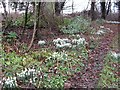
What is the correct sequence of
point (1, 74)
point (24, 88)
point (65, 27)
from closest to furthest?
point (24, 88), point (1, 74), point (65, 27)

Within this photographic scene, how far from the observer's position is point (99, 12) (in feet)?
41.4

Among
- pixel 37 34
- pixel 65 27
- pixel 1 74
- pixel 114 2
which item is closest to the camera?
pixel 1 74

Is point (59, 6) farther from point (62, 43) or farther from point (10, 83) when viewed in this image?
point (10, 83)

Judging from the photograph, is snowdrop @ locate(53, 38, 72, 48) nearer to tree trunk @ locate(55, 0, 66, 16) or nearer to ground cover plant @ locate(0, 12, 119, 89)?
ground cover plant @ locate(0, 12, 119, 89)

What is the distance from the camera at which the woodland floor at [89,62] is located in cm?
429

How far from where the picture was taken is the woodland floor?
4286 mm

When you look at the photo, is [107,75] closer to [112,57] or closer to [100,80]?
[100,80]

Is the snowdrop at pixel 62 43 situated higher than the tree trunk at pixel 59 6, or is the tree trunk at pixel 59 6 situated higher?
the tree trunk at pixel 59 6

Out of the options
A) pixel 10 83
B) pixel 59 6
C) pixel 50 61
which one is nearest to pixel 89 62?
pixel 50 61

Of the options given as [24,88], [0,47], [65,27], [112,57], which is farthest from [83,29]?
[24,88]

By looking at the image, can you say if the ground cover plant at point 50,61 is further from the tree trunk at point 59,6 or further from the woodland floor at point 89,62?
the tree trunk at point 59,6

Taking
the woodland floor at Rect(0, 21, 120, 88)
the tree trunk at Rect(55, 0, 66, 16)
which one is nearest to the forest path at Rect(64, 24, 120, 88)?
the woodland floor at Rect(0, 21, 120, 88)

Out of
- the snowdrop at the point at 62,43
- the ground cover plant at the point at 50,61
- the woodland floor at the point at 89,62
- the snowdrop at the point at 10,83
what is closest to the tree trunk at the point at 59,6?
the woodland floor at the point at 89,62

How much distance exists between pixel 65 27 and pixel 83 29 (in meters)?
0.52
